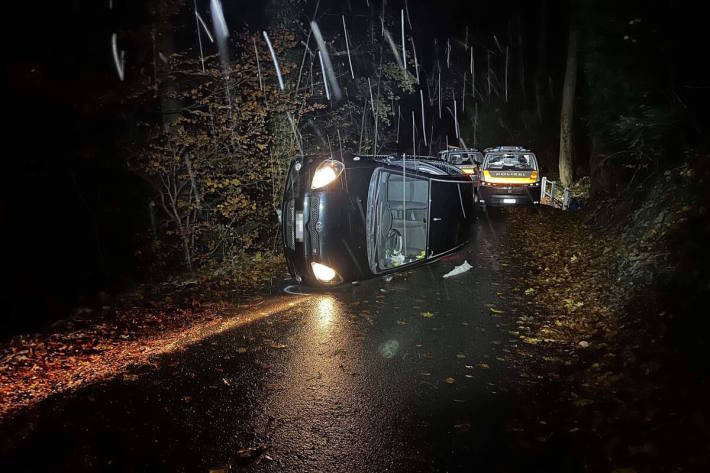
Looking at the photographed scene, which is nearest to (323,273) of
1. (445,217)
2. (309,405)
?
(445,217)

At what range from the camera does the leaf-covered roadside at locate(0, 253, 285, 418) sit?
5.18 m

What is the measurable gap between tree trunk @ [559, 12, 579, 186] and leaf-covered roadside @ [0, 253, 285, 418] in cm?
1768

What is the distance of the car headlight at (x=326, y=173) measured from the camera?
7.35 meters

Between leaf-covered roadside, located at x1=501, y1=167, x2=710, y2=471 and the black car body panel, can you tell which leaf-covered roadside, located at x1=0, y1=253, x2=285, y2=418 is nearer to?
leaf-covered roadside, located at x1=501, y1=167, x2=710, y2=471

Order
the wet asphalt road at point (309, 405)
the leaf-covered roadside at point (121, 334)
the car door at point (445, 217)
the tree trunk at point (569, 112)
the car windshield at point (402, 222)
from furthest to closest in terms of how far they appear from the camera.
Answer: the tree trunk at point (569, 112) < the car door at point (445, 217) < the car windshield at point (402, 222) < the leaf-covered roadside at point (121, 334) < the wet asphalt road at point (309, 405)

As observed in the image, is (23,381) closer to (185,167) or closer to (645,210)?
(185,167)

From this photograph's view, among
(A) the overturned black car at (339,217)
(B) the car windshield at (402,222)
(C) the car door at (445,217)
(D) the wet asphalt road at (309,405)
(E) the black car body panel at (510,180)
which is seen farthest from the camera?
(E) the black car body panel at (510,180)

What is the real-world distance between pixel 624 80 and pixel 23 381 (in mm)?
10732

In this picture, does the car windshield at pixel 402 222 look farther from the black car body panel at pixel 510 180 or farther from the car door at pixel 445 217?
the black car body panel at pixel 510 180

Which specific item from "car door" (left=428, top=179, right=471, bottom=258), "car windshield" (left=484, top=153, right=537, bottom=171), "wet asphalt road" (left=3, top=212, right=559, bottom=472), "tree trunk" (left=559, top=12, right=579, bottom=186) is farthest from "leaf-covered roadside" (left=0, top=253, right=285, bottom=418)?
"tree trunk" (left=559, top=12, right=579, bottom=186)

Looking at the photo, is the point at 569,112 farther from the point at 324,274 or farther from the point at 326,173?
the point at 324,274

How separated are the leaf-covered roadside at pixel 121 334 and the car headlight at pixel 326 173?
221cm

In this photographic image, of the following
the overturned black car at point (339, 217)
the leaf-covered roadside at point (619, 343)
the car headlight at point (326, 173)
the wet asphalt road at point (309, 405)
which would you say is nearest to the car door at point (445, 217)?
the overturned black car at point (339, 217)

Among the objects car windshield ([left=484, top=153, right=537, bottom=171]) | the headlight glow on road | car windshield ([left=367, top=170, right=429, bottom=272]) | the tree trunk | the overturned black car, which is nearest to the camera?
the overturned black car
